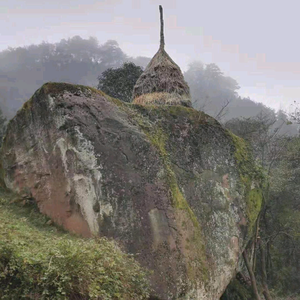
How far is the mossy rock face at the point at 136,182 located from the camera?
20.9ft

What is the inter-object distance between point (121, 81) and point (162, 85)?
30.3 feet

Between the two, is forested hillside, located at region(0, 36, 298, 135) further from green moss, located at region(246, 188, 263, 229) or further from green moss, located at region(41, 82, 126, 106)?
green moss, located at region(41, 82, 126, 106)

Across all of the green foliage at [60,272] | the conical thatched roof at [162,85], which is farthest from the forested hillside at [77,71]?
the green foliage at [60,272]

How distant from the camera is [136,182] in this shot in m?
6.71

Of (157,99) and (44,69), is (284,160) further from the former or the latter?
(44,69)

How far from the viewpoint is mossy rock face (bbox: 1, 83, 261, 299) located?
20.9ft

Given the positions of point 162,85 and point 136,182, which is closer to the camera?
point 136,182

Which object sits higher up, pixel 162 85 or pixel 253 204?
pixel 162 85

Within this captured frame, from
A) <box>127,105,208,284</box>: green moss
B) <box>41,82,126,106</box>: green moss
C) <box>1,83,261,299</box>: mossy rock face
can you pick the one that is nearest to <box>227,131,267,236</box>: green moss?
<box>1,83,261,299</box>: mossy rock face

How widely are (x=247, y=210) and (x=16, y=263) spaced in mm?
6134

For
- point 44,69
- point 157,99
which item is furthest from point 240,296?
point 44,69

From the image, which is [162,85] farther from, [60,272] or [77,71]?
[77,71]

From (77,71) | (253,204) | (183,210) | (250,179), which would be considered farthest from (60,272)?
(77,71)

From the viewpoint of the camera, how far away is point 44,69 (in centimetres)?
5209
